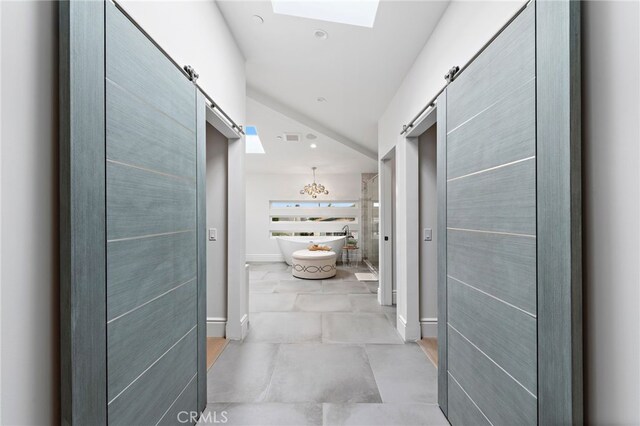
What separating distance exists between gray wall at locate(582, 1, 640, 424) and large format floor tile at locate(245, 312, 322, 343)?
2156 mm

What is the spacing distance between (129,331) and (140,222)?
42cm

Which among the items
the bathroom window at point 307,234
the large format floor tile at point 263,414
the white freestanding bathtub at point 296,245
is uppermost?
the bathroom window at point 307,234

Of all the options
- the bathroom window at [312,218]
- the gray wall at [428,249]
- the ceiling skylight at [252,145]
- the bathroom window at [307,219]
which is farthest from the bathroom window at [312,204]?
the gray wall at [428,249]

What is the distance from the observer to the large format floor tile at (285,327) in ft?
8.93

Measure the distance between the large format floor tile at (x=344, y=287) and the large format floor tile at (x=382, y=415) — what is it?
2.63m

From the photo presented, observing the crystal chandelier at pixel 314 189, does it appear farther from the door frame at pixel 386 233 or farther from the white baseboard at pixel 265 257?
the door frame at pixel 386 233

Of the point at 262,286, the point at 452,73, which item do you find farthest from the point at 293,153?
the point at 452,73

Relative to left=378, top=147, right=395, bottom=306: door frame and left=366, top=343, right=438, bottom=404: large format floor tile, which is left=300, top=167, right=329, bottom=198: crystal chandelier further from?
left=366, top=343, right=438, bottom=404: large format floor tile

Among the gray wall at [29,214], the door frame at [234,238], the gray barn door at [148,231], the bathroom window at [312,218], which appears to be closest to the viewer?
the gray wall at [29,214]

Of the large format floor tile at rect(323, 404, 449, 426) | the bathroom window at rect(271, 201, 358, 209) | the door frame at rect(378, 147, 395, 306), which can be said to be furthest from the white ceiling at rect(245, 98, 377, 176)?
the large format floor tile at rect(323, 404, 449, 426)

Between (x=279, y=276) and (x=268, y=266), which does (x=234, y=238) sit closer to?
(x=279, y=276)

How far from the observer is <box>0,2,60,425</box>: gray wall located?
72cm

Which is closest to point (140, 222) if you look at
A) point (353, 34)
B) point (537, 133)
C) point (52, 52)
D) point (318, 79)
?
point (52, 52)

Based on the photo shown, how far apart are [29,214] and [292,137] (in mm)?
4623
